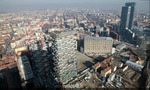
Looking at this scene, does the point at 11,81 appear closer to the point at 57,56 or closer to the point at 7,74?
the point at 7,74

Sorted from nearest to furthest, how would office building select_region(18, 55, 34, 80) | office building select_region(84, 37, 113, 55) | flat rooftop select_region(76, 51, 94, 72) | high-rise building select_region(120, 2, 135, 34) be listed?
office building select_region(18, 55, 34, 80), flat rooftop select_region(76, 51, 94, 72), office building select_region(84, 37, 113, 55), high-rise building select_region(120, 2, 135, 34)

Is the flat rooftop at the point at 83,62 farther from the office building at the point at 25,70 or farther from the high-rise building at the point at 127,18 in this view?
the high-rise building at the point at 127,18

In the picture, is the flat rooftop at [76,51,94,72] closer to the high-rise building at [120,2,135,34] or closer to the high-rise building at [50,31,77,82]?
the high-rise building at [50,31,77,82]

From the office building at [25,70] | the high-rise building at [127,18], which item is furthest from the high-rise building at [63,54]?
the high-rise building at [127,18]

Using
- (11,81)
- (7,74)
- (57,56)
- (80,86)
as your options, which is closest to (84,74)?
(80,86)

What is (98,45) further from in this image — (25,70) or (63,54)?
(25,70)

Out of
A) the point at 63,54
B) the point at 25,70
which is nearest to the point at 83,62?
the point at 63,54

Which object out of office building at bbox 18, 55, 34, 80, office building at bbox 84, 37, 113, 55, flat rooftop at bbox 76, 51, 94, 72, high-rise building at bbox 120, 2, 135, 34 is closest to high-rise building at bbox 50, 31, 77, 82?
flat rooftop at bbox 76, 51, 94, 72
